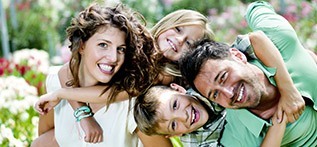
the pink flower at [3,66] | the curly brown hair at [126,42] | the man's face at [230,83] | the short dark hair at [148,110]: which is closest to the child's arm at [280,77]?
the man's face at [230,83]

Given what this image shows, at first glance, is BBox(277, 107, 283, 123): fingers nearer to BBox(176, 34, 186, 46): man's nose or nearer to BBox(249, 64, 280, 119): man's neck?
BBox(249, 64, 280, 119): man's neck

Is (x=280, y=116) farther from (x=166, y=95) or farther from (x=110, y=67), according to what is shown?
(x=110, y=67)

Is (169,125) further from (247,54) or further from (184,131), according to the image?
(247,54)

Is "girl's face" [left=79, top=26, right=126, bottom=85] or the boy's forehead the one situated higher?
"girl's face" [left=79, top=26, right=126, bottom=85]

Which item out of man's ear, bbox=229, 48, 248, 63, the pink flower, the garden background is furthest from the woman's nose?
the pink flower

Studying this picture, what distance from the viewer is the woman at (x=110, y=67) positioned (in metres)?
3.82

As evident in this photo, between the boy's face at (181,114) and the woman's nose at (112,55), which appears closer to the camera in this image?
the boy's face at (181,114)

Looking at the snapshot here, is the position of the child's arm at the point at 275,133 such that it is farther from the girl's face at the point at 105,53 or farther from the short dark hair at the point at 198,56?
the girl's face at the point at 105,53

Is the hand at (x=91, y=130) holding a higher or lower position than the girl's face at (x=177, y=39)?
lower

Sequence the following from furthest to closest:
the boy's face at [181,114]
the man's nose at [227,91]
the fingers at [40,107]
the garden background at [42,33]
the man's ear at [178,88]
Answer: the garden background at [42,33] → the fingers at [40,107] → the man's ear at [178,88] → the boy's face at [181,114] → the man's nose at [227,91]

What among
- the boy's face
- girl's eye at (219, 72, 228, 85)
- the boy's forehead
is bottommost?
the boy's face

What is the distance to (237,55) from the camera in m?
3.53

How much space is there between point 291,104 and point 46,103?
1.33 metres

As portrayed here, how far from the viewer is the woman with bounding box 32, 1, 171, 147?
3818 millimetres
